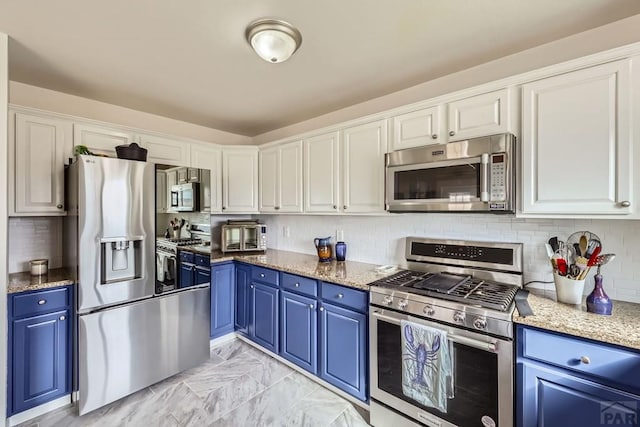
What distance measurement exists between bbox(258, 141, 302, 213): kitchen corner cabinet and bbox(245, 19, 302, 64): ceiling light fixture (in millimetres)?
1231

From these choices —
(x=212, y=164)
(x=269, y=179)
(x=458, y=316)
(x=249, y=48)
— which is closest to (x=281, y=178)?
(x=269, y=179)

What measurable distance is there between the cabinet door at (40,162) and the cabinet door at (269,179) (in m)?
1.71

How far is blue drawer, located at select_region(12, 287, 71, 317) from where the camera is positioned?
1929mm

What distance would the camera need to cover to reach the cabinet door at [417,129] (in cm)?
204

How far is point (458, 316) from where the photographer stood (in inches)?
61.8

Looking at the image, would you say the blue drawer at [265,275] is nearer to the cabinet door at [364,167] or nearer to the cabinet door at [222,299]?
the cabinet door at [222,299]

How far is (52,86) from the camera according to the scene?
8.02ft

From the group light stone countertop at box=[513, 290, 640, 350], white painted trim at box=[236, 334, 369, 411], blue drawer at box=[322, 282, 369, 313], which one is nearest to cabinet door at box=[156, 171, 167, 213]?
blue drawer at box=[322, 282, 369, 313]

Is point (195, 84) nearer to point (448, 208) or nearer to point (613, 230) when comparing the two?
point (448, 208)

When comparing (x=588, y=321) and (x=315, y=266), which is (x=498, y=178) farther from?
(x=315, y=266)

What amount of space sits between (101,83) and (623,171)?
3.51 m

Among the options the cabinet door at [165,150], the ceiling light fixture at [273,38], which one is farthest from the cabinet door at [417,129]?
the cabinet door at [165,150]

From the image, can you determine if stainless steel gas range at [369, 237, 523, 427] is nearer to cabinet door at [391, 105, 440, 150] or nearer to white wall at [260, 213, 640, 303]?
white wall at [260, 213, 640, 303]

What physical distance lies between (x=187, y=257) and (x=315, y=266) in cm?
112
